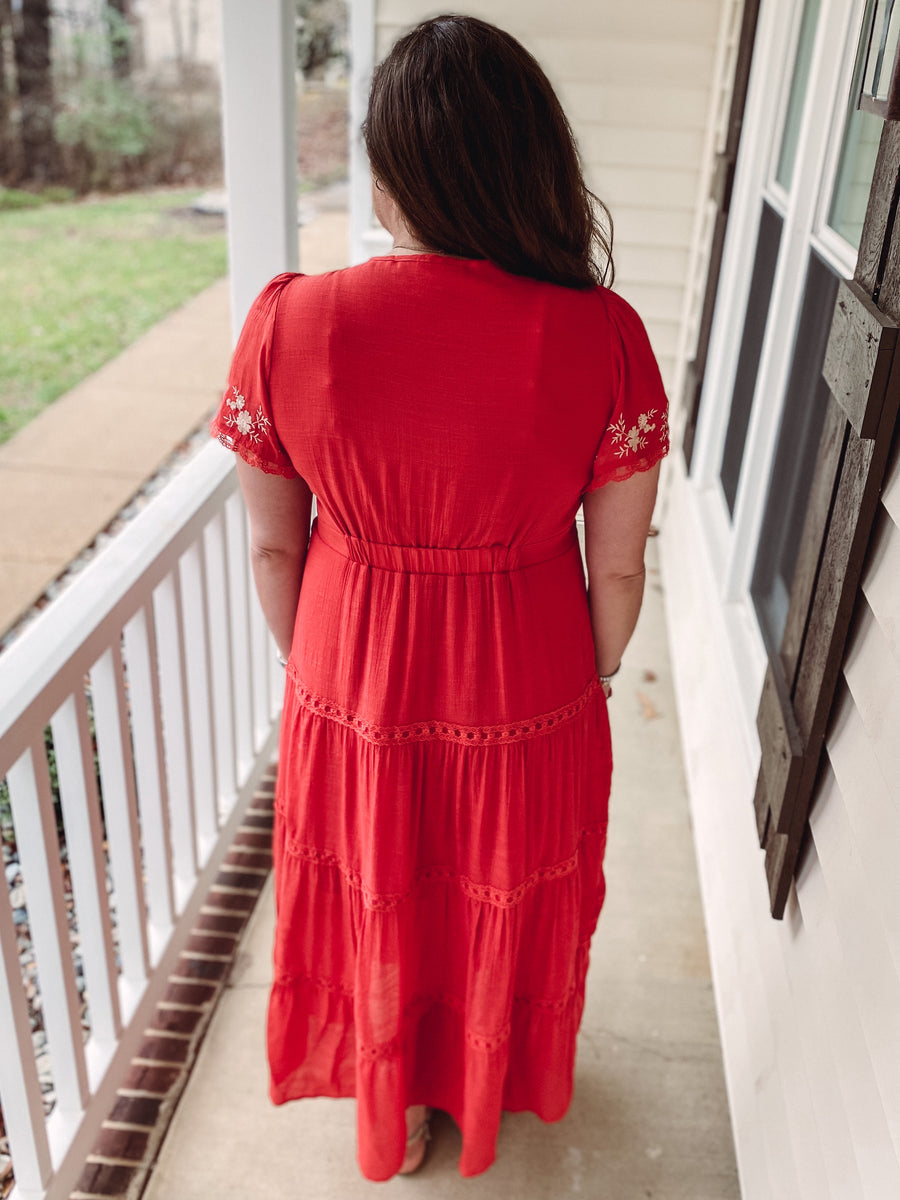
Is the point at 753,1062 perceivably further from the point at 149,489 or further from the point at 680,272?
the point at 149,489

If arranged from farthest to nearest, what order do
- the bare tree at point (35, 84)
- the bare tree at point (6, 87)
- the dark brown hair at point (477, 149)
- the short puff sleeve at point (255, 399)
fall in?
the bare tree at point (35, 84)
the bare tree at point (6, 87)
the short puff sleeve at point (255, 399)
the dark brown hair at point (477, 149)

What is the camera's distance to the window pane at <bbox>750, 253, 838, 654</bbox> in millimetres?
2166

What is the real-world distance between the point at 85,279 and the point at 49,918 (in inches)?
358

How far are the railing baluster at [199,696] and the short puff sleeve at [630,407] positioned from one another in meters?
1.07

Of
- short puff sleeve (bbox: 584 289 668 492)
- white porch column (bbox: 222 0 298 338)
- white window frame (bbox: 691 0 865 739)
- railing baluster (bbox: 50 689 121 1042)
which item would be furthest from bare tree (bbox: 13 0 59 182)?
short puff sleeve (bbox: 584 289 668 492)

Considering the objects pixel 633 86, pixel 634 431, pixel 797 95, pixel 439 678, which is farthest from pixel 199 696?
pixel 633 86

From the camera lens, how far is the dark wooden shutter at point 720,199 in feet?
10.2

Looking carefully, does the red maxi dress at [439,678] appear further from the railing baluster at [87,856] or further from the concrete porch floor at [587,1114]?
the railing baluster at [87,856]

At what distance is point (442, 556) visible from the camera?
4.50 ft

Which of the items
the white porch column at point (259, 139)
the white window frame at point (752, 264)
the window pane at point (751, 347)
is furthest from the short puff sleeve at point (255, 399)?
the window pane at point (751, 347)

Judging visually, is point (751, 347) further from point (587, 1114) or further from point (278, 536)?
point (587, 1114)

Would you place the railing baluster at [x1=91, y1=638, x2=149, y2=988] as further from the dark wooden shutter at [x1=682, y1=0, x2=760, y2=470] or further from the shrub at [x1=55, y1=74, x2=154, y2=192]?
the shrub at [x1=55, y1=74, x2=154, y2=192]

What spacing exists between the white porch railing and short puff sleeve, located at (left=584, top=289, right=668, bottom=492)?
85cm

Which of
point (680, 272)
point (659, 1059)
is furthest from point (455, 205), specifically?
point (680, 272)
